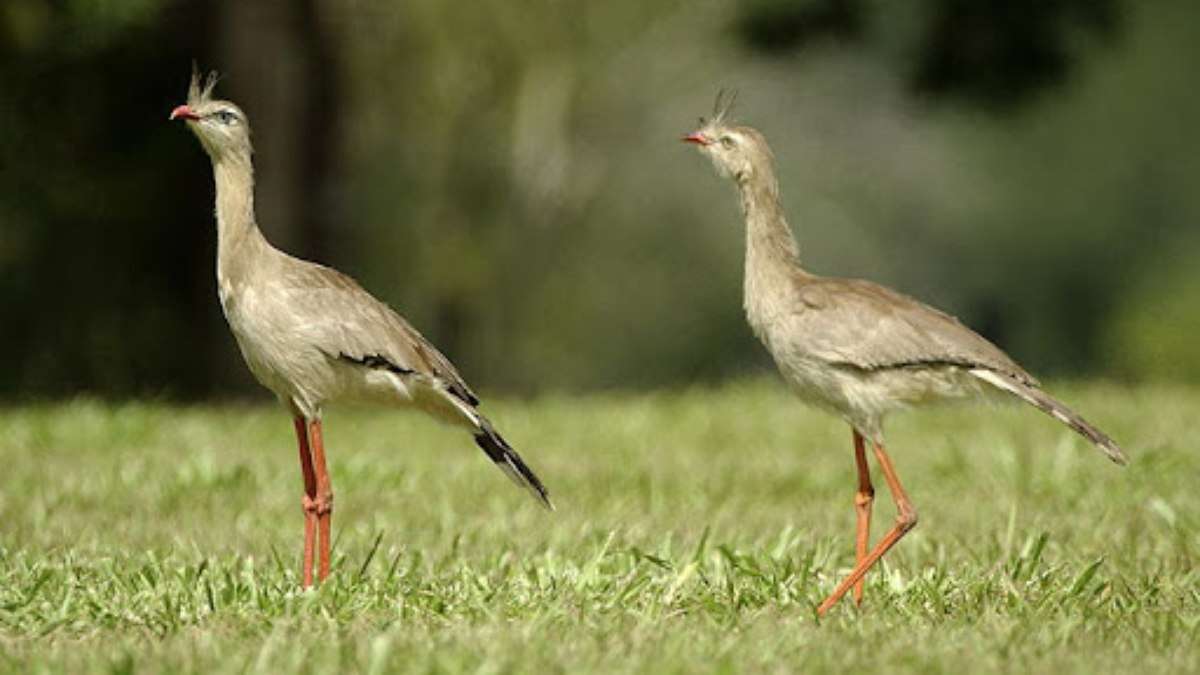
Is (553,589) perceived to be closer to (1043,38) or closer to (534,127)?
(1043,38)

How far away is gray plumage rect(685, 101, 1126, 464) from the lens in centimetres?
573

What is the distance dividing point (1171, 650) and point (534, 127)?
24.4m

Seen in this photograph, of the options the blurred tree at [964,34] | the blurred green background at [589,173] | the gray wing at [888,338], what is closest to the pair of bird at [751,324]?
the gray wing at [888,338]

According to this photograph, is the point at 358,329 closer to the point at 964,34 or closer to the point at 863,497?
the point at 863,497

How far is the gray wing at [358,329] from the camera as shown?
19.3ft

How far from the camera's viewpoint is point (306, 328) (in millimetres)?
5867

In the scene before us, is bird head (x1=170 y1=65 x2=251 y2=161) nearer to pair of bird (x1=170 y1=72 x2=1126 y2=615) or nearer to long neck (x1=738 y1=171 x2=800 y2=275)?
pair of bird (x1=170 y1=72 x2=1126 y2=615)

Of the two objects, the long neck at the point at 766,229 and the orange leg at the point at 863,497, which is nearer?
the orange leg at the point at 863,497

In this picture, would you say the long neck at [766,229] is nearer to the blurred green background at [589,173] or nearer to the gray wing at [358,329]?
the gray wing at [358,329]

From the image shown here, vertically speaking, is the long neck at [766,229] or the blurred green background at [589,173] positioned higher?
the long neck at [766,229]

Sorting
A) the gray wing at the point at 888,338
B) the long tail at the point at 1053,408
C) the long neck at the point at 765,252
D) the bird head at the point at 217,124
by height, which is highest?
the bird head at the point at 217,124

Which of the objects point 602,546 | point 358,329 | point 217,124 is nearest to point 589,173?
point 602,546

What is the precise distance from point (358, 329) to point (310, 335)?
0.14 metres

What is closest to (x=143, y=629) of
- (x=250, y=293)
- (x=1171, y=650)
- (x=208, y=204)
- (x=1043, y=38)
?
(x=250, y=293)
